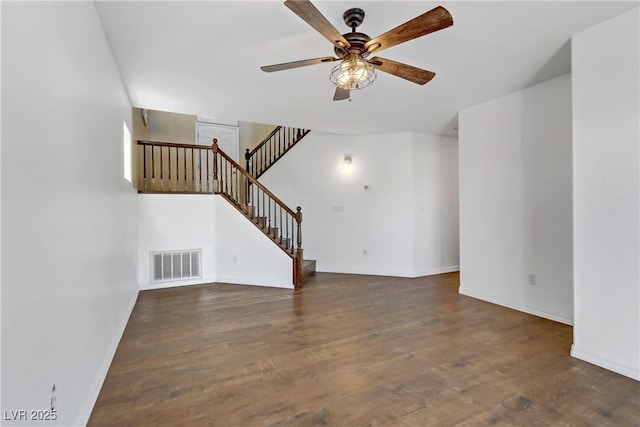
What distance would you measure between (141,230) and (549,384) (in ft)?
17.8

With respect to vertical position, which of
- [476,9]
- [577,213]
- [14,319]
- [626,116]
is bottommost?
[14,319]

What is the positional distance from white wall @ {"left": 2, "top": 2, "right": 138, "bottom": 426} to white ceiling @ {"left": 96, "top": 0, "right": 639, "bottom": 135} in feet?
1.86

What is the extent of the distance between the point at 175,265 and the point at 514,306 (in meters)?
5.10

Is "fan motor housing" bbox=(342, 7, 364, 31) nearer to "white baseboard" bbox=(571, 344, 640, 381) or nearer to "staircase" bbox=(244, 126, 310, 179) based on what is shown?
"white baseboard" bbox=(571, 344, 640, 381)

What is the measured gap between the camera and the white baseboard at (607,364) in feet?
7.65

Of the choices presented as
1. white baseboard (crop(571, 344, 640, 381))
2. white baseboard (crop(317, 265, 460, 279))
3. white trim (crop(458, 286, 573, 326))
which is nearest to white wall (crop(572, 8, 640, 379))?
white baseboard (crop(571, 344, 640, 381))

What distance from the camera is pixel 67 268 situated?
1.64m

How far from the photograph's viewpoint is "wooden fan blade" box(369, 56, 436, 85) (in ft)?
7.66

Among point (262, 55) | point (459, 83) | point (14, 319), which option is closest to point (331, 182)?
point (459, 83)

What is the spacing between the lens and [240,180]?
7.23 meters

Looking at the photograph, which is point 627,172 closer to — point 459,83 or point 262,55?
point 459,83

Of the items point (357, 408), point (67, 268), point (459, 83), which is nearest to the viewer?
point (67, 268)

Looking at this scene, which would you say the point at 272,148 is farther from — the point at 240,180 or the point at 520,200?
the point at 520,200

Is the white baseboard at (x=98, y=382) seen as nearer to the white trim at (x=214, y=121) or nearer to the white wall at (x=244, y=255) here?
the white wall at (x=244, y=255)
